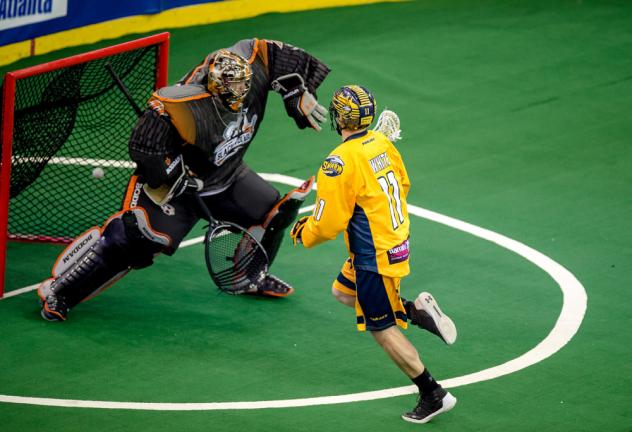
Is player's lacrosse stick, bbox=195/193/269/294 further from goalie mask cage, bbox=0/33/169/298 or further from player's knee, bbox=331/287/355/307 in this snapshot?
goalie mask cage, bbox=0/33/169/298

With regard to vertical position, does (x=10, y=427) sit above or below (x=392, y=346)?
below

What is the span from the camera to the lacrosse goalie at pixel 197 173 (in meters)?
7.77

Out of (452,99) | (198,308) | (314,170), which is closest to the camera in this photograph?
(198,308)

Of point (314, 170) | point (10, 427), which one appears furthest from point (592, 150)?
point (10, 427)

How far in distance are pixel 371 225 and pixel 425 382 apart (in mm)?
929

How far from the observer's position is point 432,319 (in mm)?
7098

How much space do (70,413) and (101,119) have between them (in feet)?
11.4

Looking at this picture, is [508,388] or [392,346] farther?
[508,388]

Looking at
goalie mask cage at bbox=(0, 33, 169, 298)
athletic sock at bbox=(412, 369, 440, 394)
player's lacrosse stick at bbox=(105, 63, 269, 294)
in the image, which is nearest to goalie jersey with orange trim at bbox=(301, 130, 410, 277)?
athletic sock at bbox=(412, 369, 440, 394)

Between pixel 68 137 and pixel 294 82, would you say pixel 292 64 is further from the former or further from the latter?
pixel 68 137

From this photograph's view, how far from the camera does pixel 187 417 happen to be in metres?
6.89

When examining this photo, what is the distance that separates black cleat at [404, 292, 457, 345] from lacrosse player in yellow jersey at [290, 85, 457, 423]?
225 millimetres

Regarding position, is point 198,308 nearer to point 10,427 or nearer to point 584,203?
point 10,427

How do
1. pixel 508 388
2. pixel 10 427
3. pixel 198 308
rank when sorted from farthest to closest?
pixel 198 308, pixel 508 388, pixel 10 427
